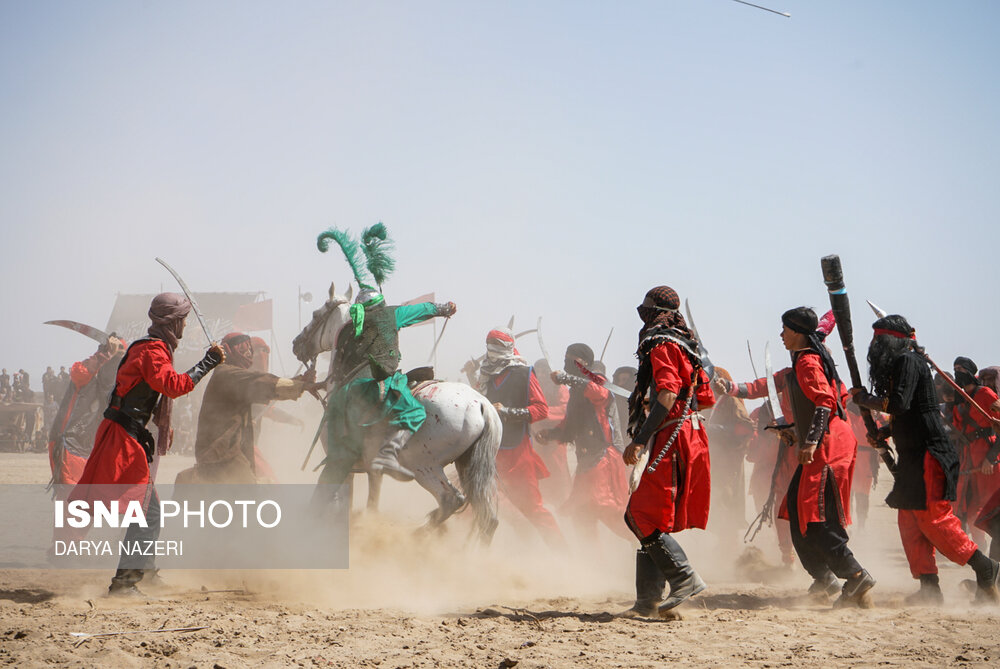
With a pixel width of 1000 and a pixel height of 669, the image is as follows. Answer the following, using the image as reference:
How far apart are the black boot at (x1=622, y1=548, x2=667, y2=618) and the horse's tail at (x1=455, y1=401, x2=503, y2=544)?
7.38ft

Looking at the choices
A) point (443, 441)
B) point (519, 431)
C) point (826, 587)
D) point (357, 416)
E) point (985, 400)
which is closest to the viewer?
point (826, 587)

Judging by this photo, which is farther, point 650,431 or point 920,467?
point 920,467

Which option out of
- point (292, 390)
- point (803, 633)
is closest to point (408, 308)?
point (292, 390)

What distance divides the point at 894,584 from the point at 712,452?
129 inches

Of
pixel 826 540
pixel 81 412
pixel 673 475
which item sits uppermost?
pixel 81 412

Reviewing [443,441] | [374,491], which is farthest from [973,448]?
[374,491]

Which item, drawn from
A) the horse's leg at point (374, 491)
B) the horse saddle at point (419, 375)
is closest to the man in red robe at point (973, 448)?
the horse saddle at point (419, 375)

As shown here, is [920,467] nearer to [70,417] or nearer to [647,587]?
[647,587]

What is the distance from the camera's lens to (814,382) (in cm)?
568

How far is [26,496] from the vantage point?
1263 centimetres

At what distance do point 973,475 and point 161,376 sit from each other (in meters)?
6.85

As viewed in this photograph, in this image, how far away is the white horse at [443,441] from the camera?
23.4ft

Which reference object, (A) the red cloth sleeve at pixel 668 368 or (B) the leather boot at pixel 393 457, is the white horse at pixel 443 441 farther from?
(A) the red cloth sleeve at pixel 668 368

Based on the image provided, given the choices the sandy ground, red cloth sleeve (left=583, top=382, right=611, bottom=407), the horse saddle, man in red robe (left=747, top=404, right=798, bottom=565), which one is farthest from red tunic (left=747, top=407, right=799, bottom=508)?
→ the horse saddle
